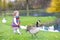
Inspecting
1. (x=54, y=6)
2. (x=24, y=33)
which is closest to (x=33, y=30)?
(x=24, y=33)

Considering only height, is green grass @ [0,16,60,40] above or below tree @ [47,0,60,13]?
below

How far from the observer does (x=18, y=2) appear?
139 centimetres

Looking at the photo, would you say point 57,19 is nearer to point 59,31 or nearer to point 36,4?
point 59,31

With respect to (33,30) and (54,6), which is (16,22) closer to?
(33,30)

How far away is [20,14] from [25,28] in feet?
0.39

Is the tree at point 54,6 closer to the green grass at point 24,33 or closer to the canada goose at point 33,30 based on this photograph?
the green grass at point 24,33

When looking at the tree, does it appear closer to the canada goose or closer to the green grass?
the green grass

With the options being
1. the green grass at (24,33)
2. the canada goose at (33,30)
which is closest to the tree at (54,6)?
the green grass at (24,33)

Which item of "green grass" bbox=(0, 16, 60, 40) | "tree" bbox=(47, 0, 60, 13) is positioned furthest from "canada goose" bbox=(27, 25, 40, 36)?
"tree" bbox=(47, 0, 60, 13)

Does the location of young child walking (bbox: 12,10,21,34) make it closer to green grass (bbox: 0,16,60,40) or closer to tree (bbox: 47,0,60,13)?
green grass (bbox: 0,16,60,40)

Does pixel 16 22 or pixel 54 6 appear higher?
pixel 54 6

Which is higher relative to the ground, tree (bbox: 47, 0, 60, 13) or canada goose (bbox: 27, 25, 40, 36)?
tree (bbox: 47, 0, 60, 13)

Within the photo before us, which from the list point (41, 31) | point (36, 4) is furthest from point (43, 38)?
point (36, 4)

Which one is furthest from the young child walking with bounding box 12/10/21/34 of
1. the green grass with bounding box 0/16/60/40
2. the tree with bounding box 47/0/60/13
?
the tree with bounding box 47/0/60/13
